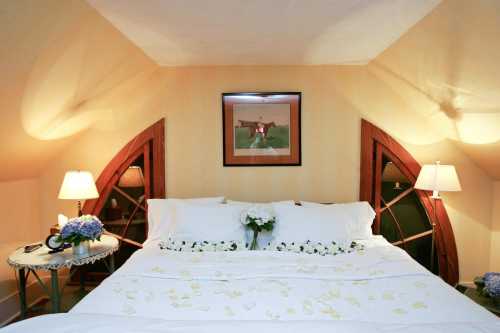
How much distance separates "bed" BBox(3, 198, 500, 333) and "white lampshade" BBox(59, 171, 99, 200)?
33.6 inches

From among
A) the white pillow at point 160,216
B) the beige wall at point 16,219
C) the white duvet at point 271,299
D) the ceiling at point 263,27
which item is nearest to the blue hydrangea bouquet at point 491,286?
the white duvet at point 271,299

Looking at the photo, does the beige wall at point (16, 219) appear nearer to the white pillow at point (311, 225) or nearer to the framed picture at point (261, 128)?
the framed picture at point (261, 128)

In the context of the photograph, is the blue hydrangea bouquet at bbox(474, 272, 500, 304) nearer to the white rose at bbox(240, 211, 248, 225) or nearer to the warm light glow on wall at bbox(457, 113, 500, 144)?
the warm light glow on wall at bbox(457, 113, 500, 144)

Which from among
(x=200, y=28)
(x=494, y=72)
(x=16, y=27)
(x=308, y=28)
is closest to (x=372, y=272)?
(x=494, y=72)

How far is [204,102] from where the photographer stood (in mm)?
2965

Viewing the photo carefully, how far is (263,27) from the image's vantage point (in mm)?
2137

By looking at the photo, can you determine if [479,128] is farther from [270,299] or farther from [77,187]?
[77,187]

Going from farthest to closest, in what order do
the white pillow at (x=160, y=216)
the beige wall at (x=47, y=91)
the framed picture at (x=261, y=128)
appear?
the framed picture at (x=261, y=128) < the white pillow at (x=160, y=216) < the beige wall at (x=47, y=91)

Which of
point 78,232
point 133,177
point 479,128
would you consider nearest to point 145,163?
point 133,177

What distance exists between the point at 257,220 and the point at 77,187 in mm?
1556

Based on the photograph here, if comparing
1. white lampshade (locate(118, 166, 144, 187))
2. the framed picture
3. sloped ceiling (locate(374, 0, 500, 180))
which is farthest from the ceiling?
white lampshade (locate(118, 166, 144, 187))

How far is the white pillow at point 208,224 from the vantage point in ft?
7.90

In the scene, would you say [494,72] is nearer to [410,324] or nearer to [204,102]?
[410,324]

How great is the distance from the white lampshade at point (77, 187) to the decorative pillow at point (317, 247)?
1.60 meters
